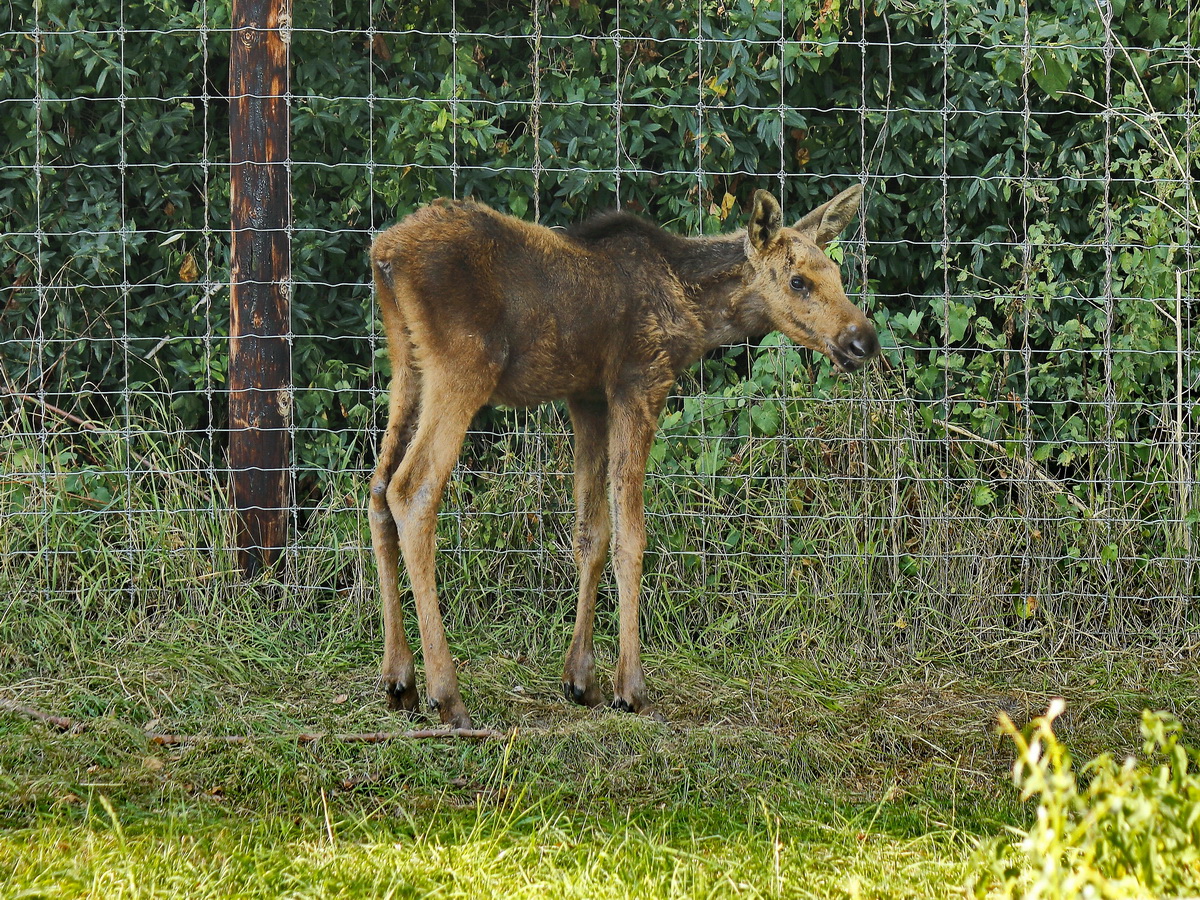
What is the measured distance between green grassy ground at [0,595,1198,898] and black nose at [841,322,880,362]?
1477 mm

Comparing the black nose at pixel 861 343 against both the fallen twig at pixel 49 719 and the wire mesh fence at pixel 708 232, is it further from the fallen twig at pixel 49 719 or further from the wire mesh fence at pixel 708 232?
the fallen twig at pixel 49 719

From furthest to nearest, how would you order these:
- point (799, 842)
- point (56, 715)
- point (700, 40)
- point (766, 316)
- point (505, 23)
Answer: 1. point (505, 23)
2. point (700, 40)
3. point (766, 316)
4. point (56, 715)
5. point (799, 842)

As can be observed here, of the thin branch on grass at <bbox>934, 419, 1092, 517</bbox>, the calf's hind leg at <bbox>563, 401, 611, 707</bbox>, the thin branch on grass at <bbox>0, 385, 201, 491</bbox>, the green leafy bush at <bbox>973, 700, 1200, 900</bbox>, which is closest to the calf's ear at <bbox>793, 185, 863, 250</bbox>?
the calf's hind leg at <bbox>563, 401, 611, 707</bbox>

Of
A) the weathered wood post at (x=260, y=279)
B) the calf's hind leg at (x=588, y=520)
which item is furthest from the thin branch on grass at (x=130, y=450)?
the calf's hind leg at (x=588, y=520)

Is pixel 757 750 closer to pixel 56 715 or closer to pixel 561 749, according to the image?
pixel 561 749

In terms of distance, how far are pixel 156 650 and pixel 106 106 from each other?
3614 mm

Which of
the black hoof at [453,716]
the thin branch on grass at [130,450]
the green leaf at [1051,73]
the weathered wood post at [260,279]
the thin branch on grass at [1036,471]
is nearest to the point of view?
the black hoof at [453,716]

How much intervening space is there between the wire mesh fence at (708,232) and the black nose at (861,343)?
103 centimetres

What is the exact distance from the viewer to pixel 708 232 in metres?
7.23

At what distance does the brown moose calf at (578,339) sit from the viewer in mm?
4715

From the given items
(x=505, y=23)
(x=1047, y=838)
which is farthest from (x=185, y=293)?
(x=1047, y=838)

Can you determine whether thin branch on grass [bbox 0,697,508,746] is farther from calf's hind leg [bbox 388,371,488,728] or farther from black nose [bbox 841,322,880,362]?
black nose [bbox 841,322,880,362]

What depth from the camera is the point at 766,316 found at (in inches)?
210

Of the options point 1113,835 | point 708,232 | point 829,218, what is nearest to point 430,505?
point 829,218
